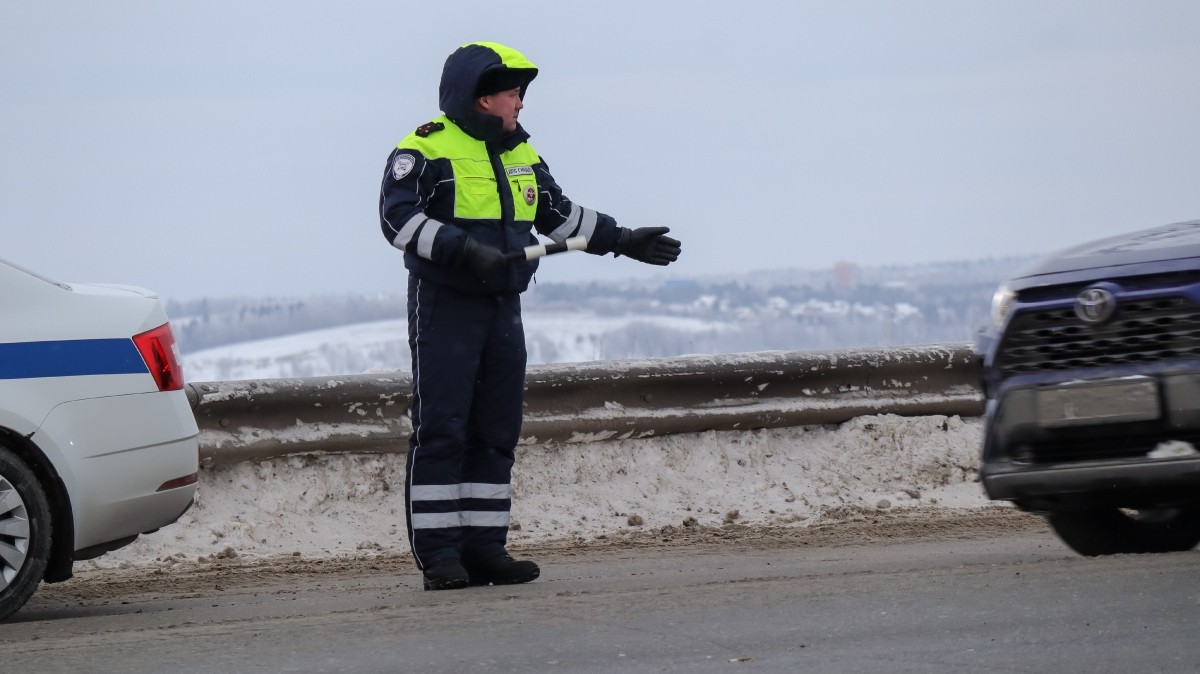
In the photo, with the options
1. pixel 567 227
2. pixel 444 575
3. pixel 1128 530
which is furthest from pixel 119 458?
pixel 1128 530

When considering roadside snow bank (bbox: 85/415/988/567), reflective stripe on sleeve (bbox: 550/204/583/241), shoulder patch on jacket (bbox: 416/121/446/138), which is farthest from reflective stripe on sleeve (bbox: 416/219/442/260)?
roadside snow bank (bbox: 85/415/988/567)

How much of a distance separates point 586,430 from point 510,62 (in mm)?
2623

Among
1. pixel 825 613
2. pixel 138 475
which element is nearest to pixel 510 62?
pixel 138 475

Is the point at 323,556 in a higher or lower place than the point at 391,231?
lower

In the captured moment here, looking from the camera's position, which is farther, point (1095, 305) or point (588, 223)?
point (588, 223)

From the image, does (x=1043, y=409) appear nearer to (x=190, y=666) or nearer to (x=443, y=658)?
(x=443, y=658)

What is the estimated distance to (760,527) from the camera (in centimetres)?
835

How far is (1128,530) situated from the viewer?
677cm

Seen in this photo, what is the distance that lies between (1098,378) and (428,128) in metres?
2.49

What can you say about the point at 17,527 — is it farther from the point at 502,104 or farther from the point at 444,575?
the point at 502,104

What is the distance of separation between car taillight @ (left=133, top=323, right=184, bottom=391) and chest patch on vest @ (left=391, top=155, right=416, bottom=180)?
3.17ft

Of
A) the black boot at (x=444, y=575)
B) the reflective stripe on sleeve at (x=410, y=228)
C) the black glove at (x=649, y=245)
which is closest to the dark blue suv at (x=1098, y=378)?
the black glove at (x=649, y=245)

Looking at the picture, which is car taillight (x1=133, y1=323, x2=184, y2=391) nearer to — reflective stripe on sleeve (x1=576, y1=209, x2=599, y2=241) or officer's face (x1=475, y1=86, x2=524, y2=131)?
officer's face (x1=475, y1=86, x2=524, y2=131)

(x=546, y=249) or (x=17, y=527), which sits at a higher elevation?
(x=546, y=249)
